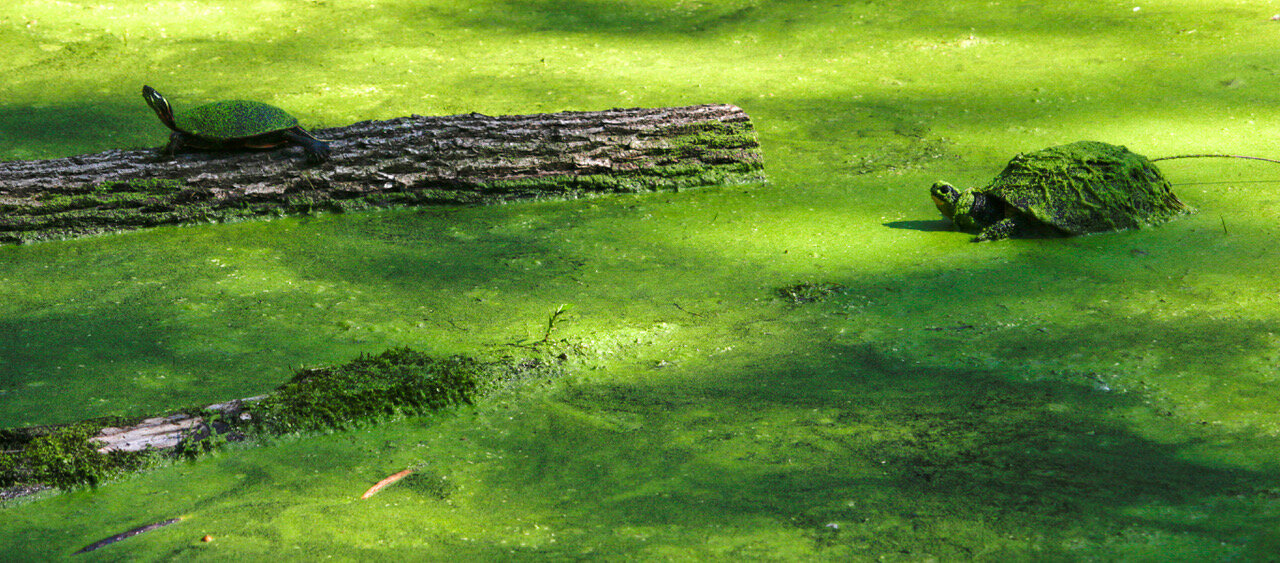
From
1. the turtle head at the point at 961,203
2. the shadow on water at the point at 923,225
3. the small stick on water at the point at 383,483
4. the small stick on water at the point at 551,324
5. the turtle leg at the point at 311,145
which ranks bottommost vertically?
the small stick on water at the point at 383,483

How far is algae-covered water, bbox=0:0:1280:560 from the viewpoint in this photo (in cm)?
137

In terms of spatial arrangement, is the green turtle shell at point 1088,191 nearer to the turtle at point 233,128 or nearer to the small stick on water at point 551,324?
the small stick on water at point 551,324

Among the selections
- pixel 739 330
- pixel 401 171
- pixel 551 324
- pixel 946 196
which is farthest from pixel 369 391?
pixel 946 196

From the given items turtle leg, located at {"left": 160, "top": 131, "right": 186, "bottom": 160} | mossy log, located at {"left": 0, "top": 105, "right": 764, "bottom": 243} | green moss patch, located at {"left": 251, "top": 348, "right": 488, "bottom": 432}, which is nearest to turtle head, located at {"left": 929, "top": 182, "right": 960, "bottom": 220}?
mossy log, located at {"left": 0, "top": 105, "right": 764, "bottom": 243}

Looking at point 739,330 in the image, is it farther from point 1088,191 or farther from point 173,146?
point 173,146

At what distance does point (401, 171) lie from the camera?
2.98 metres

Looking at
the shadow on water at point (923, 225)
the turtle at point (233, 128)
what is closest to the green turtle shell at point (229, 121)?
the turtle at point (233, 128)

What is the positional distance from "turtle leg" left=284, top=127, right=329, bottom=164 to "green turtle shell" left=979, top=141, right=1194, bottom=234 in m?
1.95

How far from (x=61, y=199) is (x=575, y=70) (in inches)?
87.0

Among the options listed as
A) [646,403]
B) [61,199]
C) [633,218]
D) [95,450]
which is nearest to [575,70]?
[633,218]

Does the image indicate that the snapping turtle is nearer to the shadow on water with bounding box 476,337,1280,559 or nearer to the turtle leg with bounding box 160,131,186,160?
the shadow on water with bounding box 476,337,1280,559

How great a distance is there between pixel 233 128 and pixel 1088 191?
2.45 m

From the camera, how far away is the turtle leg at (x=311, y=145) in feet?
9.64

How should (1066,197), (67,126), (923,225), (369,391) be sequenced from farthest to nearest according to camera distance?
(67,126) → (923,225) → (1066,197) → (369,391)
